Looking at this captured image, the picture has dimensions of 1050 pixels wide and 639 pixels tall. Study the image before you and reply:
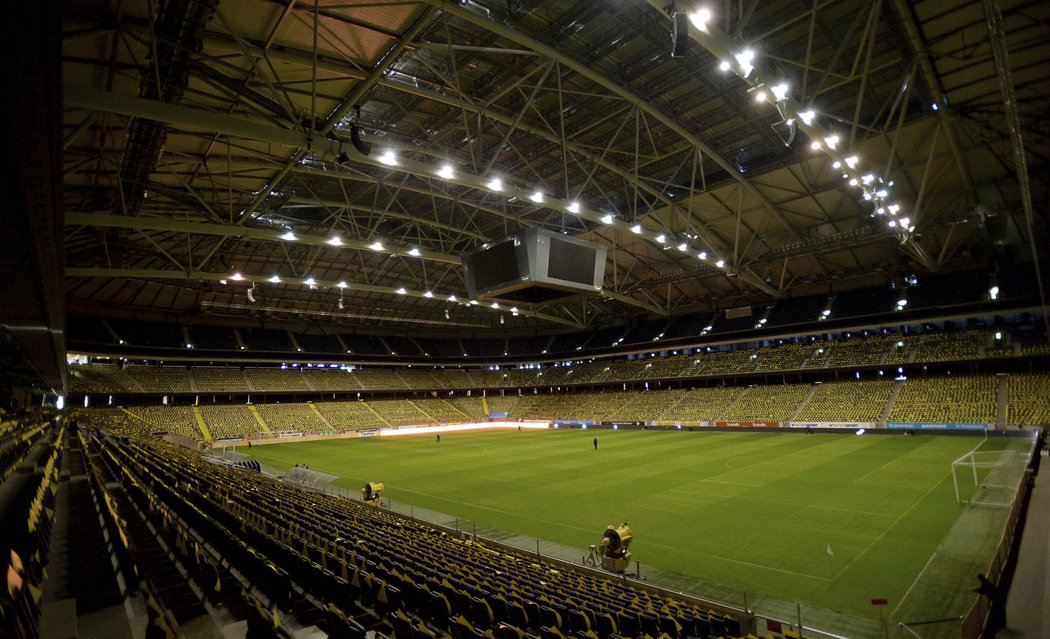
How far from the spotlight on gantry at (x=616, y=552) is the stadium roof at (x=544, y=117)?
8458 mm

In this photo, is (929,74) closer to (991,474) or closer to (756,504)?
(991,474)

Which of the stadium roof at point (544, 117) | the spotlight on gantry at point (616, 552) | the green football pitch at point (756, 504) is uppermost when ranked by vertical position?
the stadium roof at point (544, 117)

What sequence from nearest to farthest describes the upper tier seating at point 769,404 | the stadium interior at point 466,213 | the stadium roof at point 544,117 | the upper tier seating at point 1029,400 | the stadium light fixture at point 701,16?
the stadium interior at point 466,213
the stadium light fixture at point 701,16
the stadium roof at point 544,117
the upper tier seating at point 1029,400
the upper tier seating at point 769,404

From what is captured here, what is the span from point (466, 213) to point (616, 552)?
72.4 ft

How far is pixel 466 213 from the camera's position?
28969 millimetres

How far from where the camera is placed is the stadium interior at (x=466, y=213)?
6098 millimetres

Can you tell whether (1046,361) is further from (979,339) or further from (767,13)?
Answer: (767,13)

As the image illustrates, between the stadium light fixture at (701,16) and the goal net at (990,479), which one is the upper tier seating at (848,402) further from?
the stadium light fixture at (701,16)

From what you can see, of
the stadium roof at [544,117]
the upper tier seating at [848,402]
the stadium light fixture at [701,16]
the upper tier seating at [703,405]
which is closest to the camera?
the stadium light fixture at [701,16]

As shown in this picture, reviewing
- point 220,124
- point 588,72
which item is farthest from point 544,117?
point 220,124

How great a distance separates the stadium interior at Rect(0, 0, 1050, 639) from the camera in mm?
6098

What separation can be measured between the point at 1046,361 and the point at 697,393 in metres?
24.4

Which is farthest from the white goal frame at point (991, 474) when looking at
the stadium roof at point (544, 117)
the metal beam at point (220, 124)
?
the metal beam at point (220, 124)

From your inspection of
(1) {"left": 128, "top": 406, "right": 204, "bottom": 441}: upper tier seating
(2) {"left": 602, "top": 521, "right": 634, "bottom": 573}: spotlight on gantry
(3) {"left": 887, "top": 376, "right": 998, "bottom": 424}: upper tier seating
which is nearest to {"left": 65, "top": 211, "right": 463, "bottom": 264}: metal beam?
(2) {"left": 602, "top": 521, "right": 634, "bottom": 573}: spotlight on gantry
